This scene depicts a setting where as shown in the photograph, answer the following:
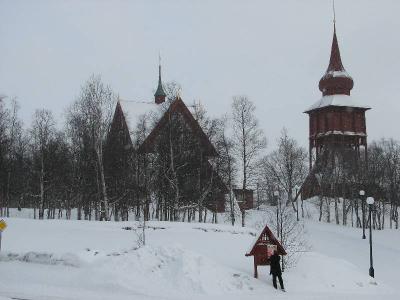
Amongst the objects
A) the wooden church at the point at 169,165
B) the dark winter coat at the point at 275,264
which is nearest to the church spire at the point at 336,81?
the wooden church at the point at 169,165

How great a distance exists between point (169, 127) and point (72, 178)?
467 inches

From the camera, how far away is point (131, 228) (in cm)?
2667

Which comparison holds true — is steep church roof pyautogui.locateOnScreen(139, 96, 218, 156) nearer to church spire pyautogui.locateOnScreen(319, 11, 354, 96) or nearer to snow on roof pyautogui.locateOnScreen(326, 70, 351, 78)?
church spire pyautogui.locateOnScreen(319, 11, 354, 96)

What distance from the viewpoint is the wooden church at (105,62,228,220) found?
35.0m

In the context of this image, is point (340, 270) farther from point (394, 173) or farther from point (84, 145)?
point (394, 173)

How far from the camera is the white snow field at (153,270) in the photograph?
632 inches

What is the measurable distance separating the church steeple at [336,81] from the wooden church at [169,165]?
3724cm

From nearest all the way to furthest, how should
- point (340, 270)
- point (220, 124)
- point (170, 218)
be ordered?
point (340, 270) → point (220, 124) → point (170, 218)

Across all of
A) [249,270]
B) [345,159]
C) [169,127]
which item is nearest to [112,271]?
[249,270]

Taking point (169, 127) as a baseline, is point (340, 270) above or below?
below

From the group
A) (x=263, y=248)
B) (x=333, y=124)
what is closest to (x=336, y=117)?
(x=333, y=124)

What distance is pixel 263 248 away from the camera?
18.3 meters

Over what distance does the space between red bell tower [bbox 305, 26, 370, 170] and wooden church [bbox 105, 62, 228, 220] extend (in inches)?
1289

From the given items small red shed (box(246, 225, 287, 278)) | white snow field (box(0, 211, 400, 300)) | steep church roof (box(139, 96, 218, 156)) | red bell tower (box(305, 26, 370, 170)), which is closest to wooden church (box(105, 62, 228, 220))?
steep church roof (box(139, 96, 218, 156))
